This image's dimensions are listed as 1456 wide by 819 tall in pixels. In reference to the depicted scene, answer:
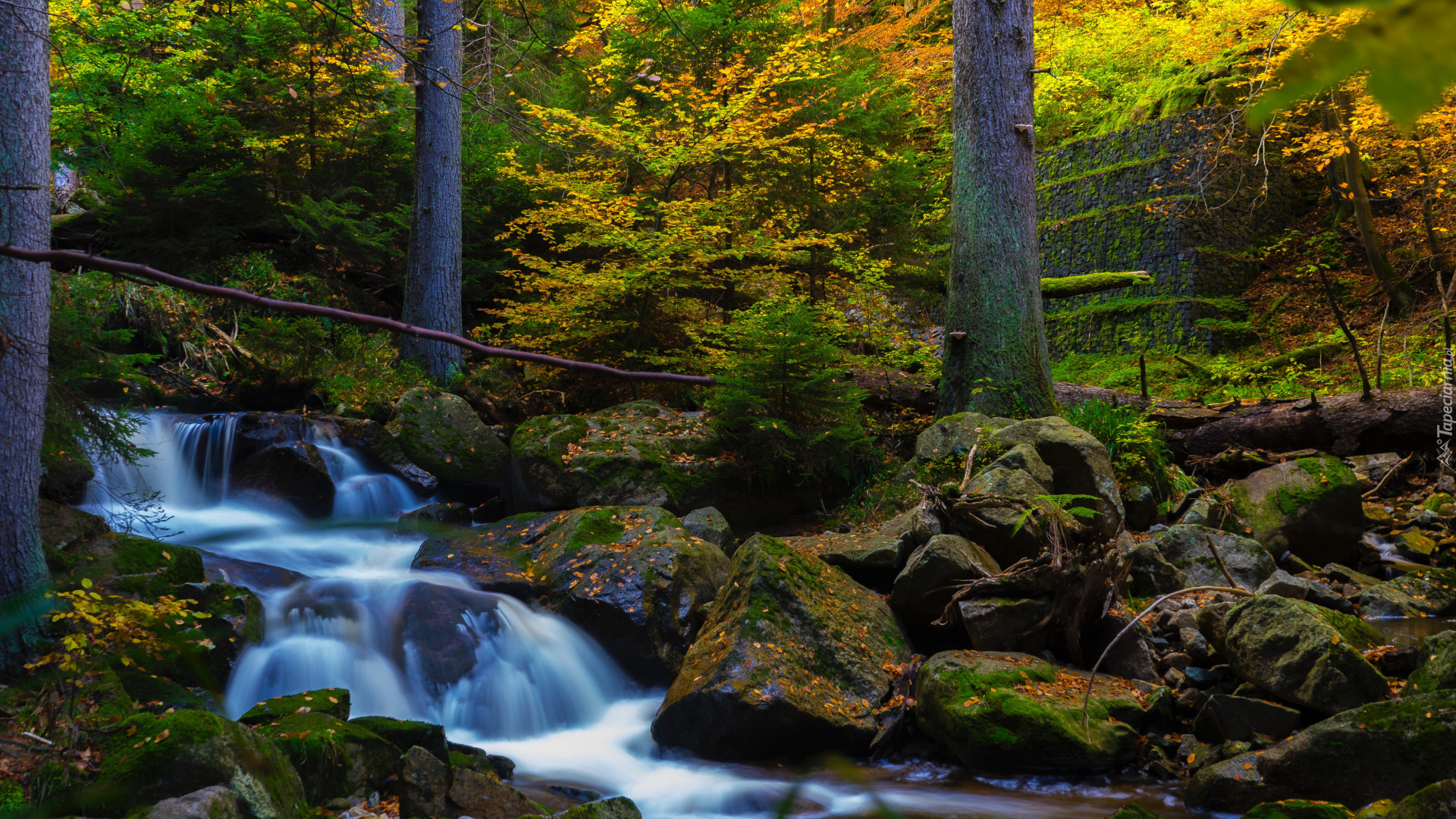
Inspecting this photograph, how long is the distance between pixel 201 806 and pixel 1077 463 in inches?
255

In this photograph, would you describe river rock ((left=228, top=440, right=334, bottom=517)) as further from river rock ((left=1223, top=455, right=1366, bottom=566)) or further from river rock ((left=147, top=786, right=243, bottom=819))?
river rock ((left=1223, top=455, right=1366, bottom=566))

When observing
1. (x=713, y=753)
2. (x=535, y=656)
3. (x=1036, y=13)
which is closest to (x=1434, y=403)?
(x=713, y=753)

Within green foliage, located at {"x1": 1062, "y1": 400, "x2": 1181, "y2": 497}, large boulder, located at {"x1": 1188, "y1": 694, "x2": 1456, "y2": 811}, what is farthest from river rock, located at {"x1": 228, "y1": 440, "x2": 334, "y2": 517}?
large boulder, located at {"x1": 1188, "y1": 694, "x2": 1456, "y2": 811}

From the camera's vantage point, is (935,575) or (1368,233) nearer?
(935,575)

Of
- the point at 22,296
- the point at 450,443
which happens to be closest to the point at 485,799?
the point at 22,296

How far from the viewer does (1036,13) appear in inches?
727

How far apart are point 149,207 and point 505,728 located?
896 cm

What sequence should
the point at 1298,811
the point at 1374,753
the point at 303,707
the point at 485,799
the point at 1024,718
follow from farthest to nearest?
the point at 1024,718 < the point at 303,707 < the point at 485,799 < the point at 1374,753 < the point at 1298,811

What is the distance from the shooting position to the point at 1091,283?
1020 centimetres

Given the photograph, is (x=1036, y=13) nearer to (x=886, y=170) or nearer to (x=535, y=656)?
(x=886, y=170)

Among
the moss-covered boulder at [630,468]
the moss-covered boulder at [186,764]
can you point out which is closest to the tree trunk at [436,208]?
the moss-covered boulder at [630,468]

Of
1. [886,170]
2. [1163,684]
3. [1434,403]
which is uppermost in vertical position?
[886,170]

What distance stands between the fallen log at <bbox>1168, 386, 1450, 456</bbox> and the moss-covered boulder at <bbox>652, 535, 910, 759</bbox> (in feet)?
18.4

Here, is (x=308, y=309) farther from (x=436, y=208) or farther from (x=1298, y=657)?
(x=436, y=208)
